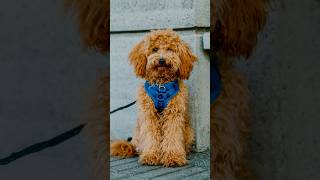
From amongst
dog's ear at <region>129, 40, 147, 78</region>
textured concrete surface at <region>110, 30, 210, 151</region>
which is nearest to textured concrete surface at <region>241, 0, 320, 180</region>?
dog's ear at <region>129, 40, 147, 78</region>

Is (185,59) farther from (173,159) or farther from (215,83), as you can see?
(215,83)

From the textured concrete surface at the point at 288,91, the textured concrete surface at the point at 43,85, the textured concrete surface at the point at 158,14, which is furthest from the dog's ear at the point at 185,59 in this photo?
the textured concrete surface at the point at 288,91

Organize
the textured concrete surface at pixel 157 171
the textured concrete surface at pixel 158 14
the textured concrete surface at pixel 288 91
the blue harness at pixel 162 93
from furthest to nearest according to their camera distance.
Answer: the textured concrete surface at pixel 158 14 < the blue harness at pixel 162 93 < the textured concrete surface at pixel 157 171 < the textured concrete surface at pixel 288 91

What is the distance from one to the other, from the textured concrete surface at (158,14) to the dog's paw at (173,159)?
1000 millimetres

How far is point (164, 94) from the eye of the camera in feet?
12.1

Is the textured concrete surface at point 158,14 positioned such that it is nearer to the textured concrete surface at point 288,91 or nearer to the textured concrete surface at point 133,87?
the textured concrete surface at point 133,87

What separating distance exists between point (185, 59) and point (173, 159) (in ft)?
2.19

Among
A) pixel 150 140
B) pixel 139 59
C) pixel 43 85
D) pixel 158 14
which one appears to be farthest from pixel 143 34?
pixel 43 85

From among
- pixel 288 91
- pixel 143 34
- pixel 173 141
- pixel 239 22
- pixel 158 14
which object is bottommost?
pixel 173 141

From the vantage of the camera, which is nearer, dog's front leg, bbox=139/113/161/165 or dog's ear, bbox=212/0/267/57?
dog's ear, bbox=212/0/267/57

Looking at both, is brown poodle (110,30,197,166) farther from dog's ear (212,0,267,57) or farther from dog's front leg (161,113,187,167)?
dog's ear (212,0,267,57)

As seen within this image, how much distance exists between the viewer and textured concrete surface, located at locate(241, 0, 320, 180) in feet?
4.05

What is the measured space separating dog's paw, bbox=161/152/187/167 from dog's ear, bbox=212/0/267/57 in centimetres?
236

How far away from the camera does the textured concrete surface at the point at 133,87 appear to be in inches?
160
